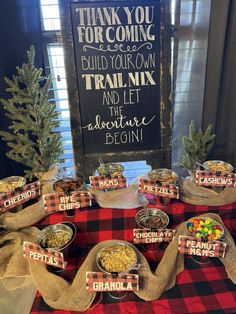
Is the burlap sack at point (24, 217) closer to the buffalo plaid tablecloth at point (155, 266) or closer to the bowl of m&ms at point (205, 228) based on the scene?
the buffalo plaid tablecloth at point (155, 266)

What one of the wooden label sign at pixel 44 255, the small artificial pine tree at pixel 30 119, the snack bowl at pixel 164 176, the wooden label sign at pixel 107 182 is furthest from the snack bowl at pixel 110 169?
the wooden label sign at pixel 44 255

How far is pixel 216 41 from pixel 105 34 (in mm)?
608

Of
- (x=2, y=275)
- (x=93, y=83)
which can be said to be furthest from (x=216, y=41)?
(x=2, y=275)

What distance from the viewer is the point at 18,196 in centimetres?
118

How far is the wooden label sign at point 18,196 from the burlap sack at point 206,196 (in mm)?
679

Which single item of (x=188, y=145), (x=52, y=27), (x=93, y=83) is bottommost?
(x=188, y=145)

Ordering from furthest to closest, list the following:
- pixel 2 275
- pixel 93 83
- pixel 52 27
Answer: pixel 52 27 → pixel 93 83 → pixel 2 275

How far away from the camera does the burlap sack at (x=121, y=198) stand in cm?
124

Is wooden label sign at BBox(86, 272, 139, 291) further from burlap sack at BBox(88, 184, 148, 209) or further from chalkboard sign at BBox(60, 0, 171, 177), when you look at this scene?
chalkboard sign at BBox(60, 0, 171, 177)

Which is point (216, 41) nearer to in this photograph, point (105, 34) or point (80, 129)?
point (105, 34)

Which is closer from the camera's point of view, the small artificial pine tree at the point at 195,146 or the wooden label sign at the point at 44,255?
the wooden label sign at the point at 44,255

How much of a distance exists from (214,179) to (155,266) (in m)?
0.48

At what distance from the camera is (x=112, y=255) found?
976 millimetres

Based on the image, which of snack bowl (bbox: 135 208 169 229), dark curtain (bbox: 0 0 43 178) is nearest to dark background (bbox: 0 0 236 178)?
dark curtain (bbox: 0 0 43 178)
